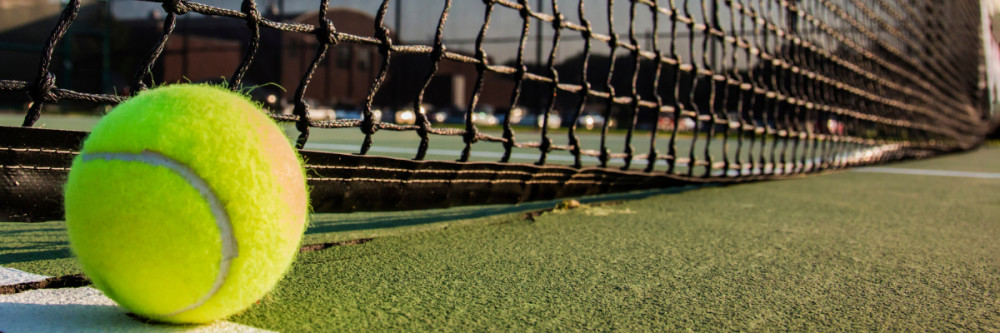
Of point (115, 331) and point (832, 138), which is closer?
point (115, 331)

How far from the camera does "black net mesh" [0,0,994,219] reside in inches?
55.0

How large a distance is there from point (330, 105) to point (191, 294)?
17.6m

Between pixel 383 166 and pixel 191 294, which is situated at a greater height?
pixel 383 166

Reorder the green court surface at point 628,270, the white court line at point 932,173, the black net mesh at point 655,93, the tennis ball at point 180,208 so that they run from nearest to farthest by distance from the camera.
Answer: the tennis ball at point 180,208, the green court surface at point 628,270, the black net mesh at point 655,93, the white court line at point 932,173

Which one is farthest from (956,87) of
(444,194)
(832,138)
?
(444,194)

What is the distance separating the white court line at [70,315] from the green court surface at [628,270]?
9 cm

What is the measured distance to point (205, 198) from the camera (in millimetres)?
878

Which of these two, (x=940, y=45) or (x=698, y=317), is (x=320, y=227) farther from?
(x=940, y=45)

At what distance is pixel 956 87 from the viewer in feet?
25.2

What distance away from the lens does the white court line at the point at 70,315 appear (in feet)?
2.98

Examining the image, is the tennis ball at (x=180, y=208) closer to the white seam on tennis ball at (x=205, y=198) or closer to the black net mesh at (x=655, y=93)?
the white seam on tennis ball at (x=205, y=198)

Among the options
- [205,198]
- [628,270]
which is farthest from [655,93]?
[205,198]

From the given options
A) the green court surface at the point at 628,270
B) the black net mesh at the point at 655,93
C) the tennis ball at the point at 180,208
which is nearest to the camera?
the tennis ball at the point at 180,208

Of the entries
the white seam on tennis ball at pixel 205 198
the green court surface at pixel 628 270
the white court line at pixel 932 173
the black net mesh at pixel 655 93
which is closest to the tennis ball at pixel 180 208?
the white seam on tennis ball at pixel 205 198
